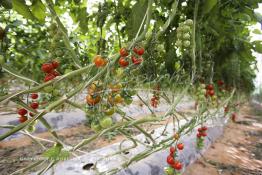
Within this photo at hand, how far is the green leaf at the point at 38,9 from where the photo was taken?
55.2 inches

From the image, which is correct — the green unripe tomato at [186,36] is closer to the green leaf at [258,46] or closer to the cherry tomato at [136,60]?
the cherry tomato at [136,60]

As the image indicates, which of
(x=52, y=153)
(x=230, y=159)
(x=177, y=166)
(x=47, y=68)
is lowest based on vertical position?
(x=230, y=159)

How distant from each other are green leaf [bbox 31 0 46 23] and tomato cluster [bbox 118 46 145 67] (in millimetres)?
551

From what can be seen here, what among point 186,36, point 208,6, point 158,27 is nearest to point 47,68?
point 186,36

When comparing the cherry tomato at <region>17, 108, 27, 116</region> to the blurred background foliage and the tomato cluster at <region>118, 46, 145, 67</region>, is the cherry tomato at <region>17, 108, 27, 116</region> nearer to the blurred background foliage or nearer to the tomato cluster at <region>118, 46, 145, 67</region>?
the blurred background foliage

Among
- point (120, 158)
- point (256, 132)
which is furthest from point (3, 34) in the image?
point (256, 132)

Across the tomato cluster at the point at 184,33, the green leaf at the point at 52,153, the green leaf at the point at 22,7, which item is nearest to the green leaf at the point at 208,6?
the tomato cluster at the point at 184,33

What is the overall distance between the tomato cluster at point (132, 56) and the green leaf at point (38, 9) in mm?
551

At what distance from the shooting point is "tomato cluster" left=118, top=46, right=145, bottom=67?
1159mm

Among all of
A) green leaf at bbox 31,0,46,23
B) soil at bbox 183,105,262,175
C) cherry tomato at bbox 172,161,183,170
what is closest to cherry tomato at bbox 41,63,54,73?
green leaf at bbox 31,0,46,23

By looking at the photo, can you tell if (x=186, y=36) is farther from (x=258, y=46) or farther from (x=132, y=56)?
(x=258, y=46)

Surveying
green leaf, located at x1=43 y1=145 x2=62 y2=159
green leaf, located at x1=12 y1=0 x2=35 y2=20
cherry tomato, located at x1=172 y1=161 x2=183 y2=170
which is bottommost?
cherry tomato, located at x1=172 y1=161 x2=183 y2=170

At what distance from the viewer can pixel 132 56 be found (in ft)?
3.98

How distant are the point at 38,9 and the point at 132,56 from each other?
598 millimetres
